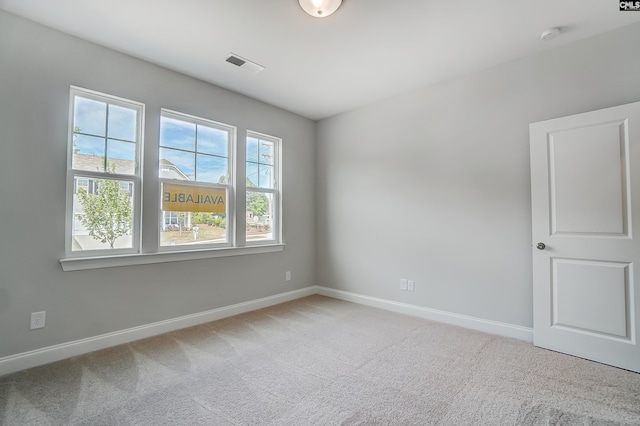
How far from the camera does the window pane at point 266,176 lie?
4031mm

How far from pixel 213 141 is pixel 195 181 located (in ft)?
1.87

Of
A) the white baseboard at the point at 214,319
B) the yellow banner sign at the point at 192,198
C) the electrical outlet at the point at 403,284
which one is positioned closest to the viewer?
the white baseboard at the point at 214,319

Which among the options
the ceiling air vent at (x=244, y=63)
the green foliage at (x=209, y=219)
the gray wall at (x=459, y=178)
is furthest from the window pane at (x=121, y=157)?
the gray wall at (x=459, y=178)

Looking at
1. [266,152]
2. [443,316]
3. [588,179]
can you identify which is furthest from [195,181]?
[588,179]

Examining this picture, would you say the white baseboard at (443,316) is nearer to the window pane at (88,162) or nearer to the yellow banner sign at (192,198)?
the yellow banner sign at (192,198)

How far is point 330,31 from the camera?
245cm

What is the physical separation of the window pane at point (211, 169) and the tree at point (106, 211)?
790 millimetres

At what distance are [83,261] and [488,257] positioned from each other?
386cm

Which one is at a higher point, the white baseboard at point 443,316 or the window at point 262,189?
the window at point 262,189

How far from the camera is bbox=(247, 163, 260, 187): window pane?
3.86 m

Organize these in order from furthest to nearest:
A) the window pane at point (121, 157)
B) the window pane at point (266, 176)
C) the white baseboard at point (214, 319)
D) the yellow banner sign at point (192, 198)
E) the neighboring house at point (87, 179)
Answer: the window pane at point (266, 176) → the yellow banner sign at point (192, 198) → the window pane at point (121, 157) → the neighboring house at point (87, 179) → the white baseboard at point (214, 319)

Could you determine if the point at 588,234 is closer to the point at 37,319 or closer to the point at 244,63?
the point at 244,63

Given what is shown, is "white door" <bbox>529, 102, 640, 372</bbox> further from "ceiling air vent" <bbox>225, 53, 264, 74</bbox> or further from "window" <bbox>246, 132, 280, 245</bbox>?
"window" <bbox>246, 132, 280, 245</bbox>

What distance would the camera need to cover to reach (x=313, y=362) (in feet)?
7.82
